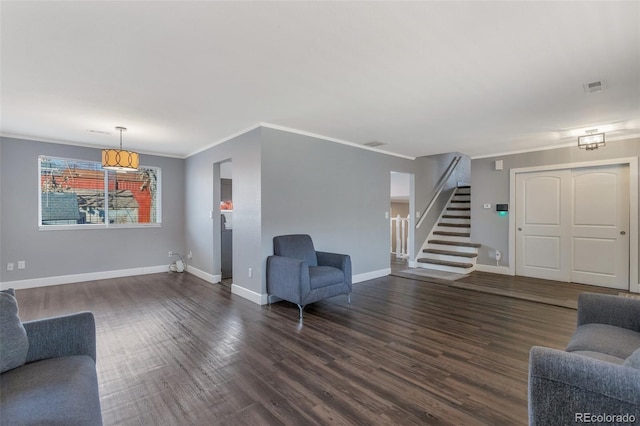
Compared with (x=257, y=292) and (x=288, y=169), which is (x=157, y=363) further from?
(x=288, y=169)

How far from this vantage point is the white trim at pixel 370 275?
5096 mm

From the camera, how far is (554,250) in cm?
525

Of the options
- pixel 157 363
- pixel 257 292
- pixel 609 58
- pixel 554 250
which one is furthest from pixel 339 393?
pixel 554 250

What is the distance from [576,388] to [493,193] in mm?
5568

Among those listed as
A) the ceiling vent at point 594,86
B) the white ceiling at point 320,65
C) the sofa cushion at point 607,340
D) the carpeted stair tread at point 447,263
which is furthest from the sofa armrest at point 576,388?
the carpeted stair tread at point 447,263

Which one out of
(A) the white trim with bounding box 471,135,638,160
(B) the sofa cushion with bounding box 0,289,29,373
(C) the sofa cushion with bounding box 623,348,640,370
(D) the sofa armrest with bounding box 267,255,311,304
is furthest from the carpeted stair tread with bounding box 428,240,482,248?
(B) the sofa cushion with bounding box 0,289,29,373

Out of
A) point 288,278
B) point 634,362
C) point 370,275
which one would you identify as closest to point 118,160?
point 288,278

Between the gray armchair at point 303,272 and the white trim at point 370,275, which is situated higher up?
the gray armchair at point 303,272

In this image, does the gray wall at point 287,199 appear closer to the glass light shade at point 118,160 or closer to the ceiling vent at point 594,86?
the glass light shade at point 118,160

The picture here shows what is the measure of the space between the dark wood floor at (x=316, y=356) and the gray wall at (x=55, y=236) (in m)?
0.79

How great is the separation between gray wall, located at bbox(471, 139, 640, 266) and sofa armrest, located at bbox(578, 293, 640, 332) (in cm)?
411

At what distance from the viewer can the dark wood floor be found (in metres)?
1.84

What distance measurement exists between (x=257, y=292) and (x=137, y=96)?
269 cm

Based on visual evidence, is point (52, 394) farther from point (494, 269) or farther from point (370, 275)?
point (494, 269)
